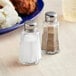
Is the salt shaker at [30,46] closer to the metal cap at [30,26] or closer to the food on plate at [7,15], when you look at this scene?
the metal cap at [30,26]

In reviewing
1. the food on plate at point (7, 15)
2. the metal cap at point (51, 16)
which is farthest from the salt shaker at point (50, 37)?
the food on plate at point (7, 15)

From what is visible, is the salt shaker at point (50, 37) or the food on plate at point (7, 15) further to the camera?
the food on plate at point (7, 15)

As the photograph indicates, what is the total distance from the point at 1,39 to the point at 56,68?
279mm

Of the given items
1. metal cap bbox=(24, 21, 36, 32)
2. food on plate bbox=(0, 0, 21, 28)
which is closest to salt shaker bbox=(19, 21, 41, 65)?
metal cap bbox=(24, 21, 36, 32)

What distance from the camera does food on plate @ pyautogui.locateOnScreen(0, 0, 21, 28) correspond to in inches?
41.9

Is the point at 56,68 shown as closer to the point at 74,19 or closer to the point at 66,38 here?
the point at 66,38

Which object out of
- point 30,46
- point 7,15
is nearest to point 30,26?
point 30,46

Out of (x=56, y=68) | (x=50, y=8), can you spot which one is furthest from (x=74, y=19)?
(x=56, y=68)

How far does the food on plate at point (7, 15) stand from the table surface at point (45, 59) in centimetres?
5

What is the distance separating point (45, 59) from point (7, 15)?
238 mm

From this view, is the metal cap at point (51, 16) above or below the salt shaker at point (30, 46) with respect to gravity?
above

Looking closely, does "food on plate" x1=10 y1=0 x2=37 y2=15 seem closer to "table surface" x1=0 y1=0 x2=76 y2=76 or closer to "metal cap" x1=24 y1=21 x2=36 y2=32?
"table surface" x1=0 y1=0 x2=76 y2=76

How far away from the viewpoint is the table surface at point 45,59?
0.88 metres

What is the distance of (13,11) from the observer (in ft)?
3.54
